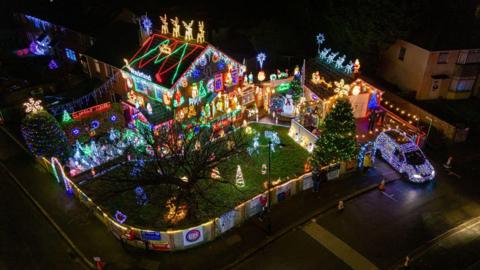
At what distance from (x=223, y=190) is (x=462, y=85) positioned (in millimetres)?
26710

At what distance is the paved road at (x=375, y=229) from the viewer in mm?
21734

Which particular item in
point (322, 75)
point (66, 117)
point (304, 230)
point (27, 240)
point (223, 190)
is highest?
point (322, 75)

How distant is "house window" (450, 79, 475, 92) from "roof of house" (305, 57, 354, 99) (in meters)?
11.5

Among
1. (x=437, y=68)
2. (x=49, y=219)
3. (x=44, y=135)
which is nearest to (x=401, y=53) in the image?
(x=437, y=68)

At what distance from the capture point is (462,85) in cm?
3728

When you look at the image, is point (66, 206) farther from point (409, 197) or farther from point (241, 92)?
point (409, 197)

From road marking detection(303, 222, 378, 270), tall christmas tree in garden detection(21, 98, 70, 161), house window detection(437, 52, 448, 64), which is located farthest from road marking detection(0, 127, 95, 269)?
house window detection(437, 52, 448, 64)

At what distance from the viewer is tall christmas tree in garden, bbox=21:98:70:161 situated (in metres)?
27.0

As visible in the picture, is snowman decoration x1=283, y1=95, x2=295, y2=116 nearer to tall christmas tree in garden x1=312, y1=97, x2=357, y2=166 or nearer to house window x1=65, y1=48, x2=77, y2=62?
tall christmas tree in garden x1=312, y1=97, x2=357, y2=166

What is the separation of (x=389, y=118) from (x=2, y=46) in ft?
166

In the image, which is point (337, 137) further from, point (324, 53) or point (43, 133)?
point (43, 133)

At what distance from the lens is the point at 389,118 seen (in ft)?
112

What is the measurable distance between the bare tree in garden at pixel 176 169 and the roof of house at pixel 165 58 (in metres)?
4.14

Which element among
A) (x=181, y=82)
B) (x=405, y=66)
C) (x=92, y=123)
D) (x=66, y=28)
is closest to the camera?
(x=181, y=82)
